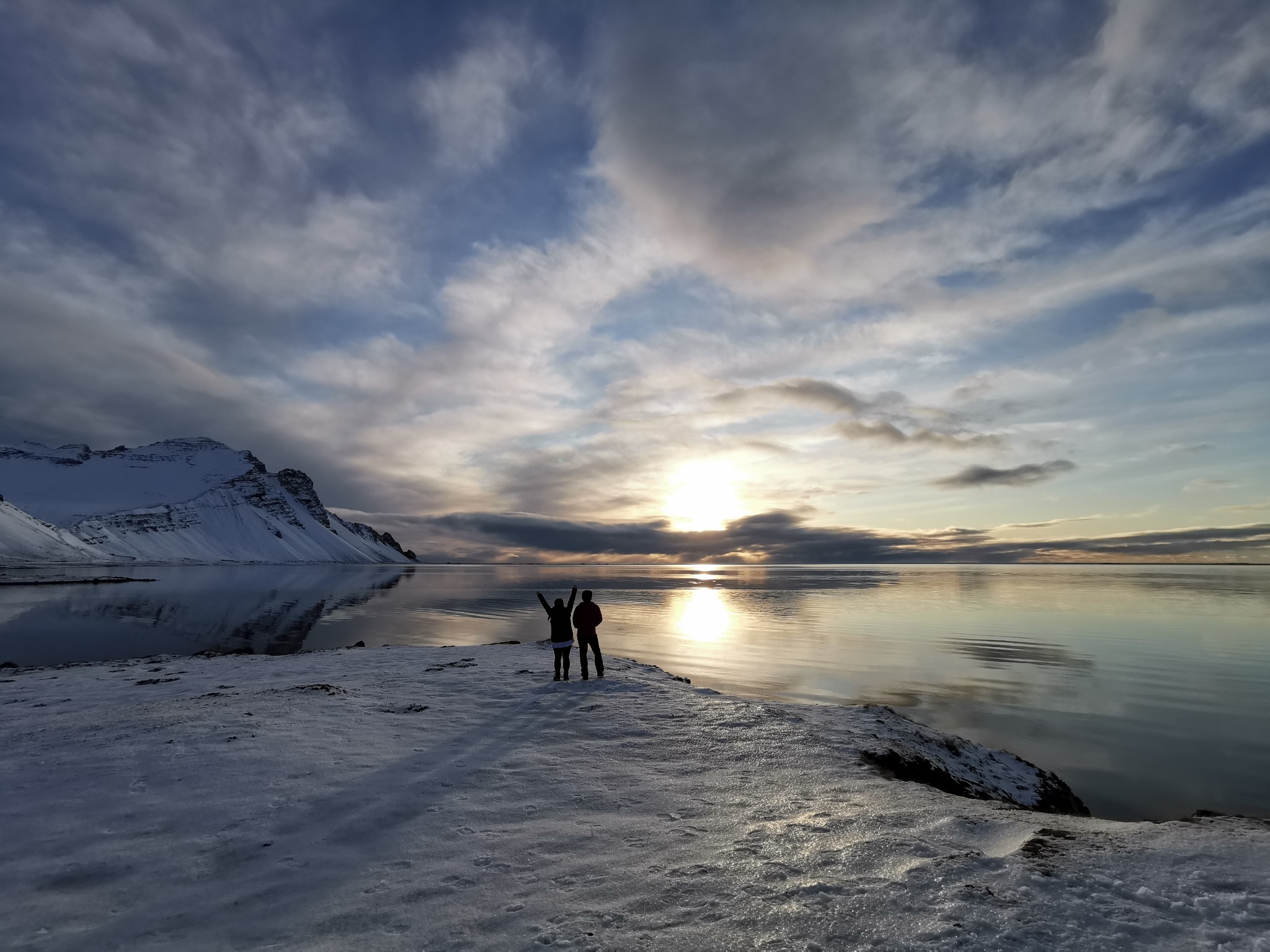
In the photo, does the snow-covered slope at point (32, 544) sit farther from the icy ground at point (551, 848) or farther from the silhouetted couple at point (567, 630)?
the icy ground at point (551, 848)

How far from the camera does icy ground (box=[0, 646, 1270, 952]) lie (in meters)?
5.19

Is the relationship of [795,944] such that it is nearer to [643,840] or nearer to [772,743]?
[643,840]

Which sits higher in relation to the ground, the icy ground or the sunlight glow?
the icy ground

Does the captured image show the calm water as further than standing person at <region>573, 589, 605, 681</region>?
No

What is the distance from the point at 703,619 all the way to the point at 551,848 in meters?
42.5

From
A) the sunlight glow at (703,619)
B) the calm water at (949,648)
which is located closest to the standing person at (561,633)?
the calm water at (949,648)

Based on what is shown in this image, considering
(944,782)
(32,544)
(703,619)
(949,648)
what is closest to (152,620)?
(703,619)

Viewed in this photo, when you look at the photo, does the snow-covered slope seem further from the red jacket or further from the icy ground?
the icy ground

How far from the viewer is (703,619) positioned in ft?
158

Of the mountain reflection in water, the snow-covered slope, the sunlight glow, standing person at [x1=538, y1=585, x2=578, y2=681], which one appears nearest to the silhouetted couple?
standing person at [x1=538, y1=585, x2=578, y2=681]

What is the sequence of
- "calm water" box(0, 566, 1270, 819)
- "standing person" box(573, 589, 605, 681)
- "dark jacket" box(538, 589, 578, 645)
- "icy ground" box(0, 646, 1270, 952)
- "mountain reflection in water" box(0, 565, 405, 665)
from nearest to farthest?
"icy ground" box(0, 646, 1270, 952) → "calm water" box(0, 566, 1270, 819) → "standing person" box(573, 589, 605, 681) → "dark jacket" box(538, 589, 578, 645) → "mountain reflection in water" box(0, 565, 405, 665)

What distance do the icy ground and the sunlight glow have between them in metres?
26.2

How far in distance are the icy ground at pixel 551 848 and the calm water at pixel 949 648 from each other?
609cm

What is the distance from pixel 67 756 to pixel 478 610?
1853 inches
